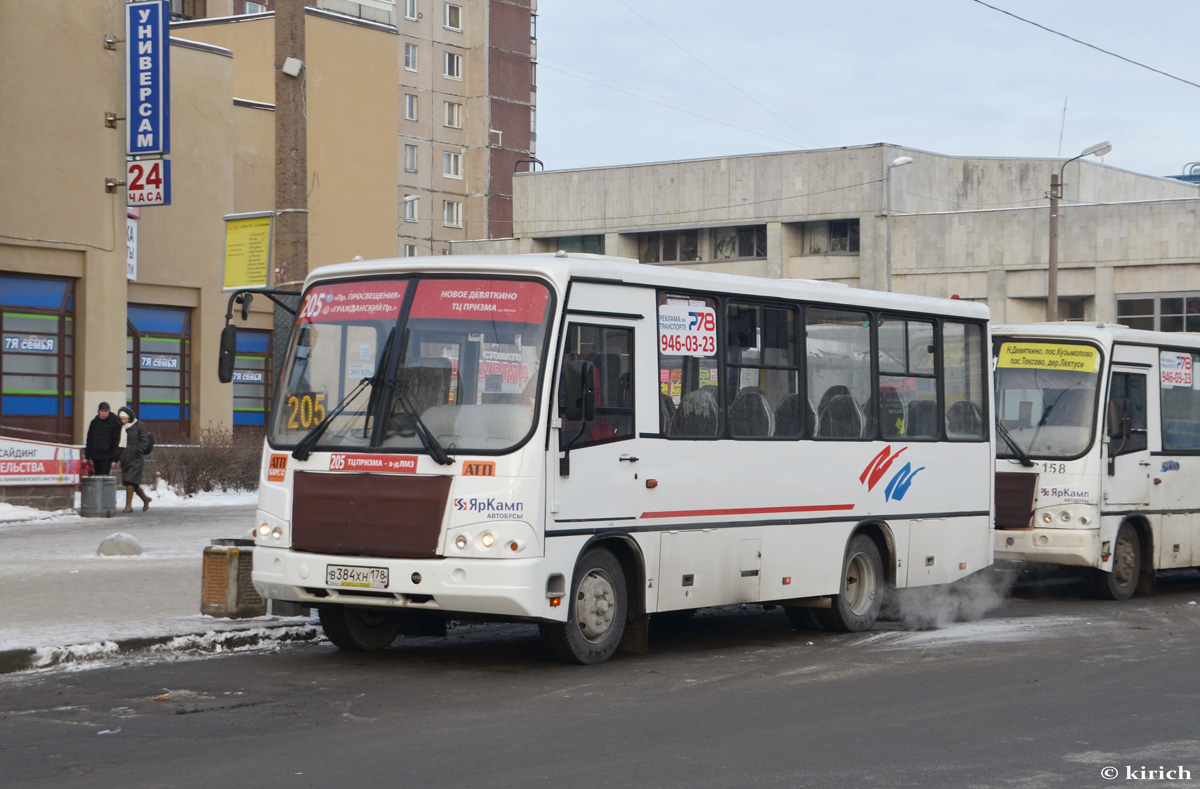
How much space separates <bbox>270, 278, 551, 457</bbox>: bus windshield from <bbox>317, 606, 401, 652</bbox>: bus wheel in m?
1.42

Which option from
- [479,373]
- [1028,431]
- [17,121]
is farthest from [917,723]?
[17,121]

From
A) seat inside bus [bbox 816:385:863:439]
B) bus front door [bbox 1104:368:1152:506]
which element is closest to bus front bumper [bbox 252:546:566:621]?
seat inside bus [bbox 816:385:863:439]

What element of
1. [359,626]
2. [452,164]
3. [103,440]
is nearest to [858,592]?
[359,626]

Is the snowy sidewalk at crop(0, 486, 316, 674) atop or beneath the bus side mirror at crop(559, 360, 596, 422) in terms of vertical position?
beneath

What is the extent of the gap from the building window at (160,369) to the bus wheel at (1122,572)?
985 inches

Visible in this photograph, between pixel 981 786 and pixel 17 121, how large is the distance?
81.6ft

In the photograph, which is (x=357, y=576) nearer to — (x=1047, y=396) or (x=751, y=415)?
(x=751, y=415)

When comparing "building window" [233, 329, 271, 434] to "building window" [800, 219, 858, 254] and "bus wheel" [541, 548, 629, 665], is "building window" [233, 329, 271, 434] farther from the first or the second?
"building window" [800, 219, 858, 254]

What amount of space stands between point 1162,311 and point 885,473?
174 ft

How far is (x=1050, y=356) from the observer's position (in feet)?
55.7

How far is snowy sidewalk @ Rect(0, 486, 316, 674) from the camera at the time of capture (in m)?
11.1

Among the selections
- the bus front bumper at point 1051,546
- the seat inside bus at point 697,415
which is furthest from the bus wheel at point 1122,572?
the seat inside bus at point 697,415

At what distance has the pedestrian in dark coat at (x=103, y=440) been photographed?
85.4 feet

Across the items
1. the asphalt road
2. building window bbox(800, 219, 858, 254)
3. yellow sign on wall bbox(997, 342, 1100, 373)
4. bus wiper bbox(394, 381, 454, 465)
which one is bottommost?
the asphalt road
